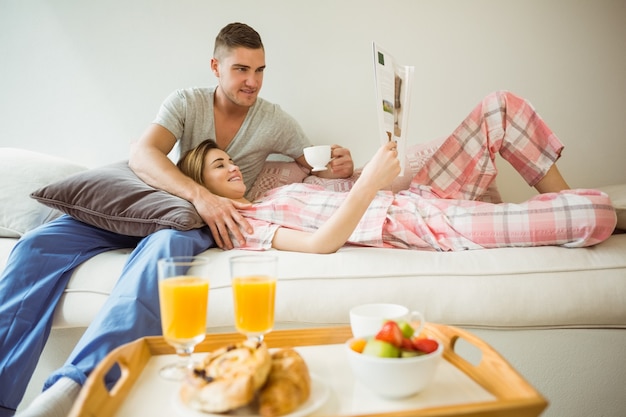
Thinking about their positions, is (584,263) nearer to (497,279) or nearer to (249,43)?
(497,279)

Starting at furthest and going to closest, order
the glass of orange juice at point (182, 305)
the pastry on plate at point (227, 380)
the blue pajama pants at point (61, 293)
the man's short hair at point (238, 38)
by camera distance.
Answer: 1. the man's short hair at point (238, 38)
2. the blue pajama pants at point (61, 293)
3. the glass of orange juice at point (182, 305)
4. the pastry on plate at point (227, 380)

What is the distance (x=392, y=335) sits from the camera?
2.29 feet

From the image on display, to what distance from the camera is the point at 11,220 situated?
1.81 meters

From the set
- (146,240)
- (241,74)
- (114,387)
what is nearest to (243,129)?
(241,74)

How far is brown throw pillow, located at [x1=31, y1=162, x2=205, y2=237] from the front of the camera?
1.49m

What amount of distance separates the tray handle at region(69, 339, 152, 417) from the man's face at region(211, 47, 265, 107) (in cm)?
136

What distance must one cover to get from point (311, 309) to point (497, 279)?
49 centimetres

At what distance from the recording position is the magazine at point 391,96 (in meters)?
1.36

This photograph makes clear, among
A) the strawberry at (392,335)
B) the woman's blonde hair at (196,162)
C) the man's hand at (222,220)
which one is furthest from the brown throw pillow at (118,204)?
the strawberry at (392,335)

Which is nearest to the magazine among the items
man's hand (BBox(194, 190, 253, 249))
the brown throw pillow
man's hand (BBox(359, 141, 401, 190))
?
man's hand (BBox(359, 141, 401, 190))

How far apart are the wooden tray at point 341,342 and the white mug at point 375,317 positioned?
0.09 meters

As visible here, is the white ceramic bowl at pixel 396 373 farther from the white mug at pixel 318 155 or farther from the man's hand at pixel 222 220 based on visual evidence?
the white mug at pixel 318 155

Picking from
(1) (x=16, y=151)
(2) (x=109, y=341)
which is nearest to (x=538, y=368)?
(2) (x=109, y=341)

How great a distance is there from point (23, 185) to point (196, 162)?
26.6 inches
